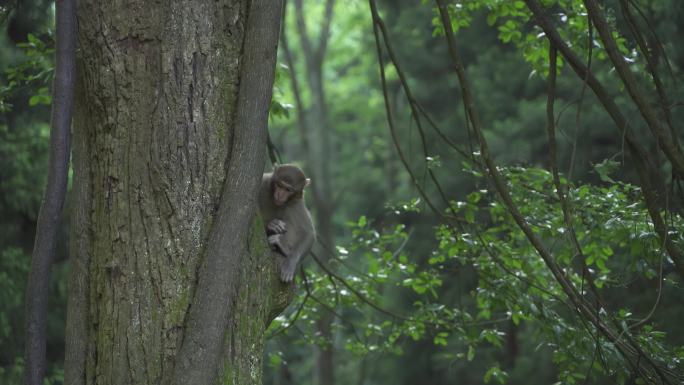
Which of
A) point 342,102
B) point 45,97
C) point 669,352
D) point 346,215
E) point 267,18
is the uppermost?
point 342,102

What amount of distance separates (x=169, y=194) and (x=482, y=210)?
536 cm

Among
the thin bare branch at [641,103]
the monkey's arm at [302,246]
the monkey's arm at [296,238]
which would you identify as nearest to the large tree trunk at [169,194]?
the monkey's arm at [302,246]

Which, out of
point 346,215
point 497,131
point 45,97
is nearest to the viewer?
point 45,97

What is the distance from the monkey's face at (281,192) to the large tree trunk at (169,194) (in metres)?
2.13

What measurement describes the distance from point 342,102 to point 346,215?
3.76m

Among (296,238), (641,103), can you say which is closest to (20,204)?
(296,238)

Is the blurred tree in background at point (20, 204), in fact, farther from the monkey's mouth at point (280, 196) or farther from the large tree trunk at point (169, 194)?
the large tree trunk at point (169, 194)

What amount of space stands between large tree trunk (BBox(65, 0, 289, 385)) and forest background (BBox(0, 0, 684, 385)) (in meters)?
1.39

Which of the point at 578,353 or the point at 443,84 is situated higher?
the point at 443,84

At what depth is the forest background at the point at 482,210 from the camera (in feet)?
13.5

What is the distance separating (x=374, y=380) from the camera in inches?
659

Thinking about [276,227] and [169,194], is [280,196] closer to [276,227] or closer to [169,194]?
[276,227]

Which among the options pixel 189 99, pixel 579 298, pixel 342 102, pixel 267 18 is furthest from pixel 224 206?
pixel 342 102

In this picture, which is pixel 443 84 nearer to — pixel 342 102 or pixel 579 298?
pixel 342 102
